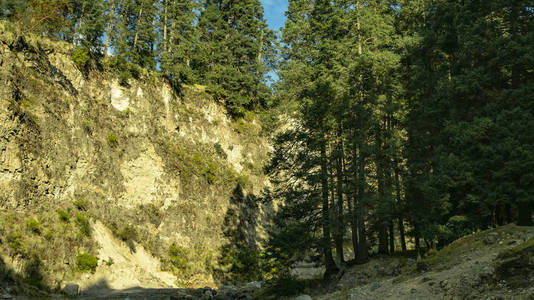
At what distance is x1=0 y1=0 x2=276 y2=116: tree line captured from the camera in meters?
30.9

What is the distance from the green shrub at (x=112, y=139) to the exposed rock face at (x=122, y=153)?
0.09 m

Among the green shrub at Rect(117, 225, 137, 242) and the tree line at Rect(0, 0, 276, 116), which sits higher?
the tree line at Rect(0, 0, 276, 116)

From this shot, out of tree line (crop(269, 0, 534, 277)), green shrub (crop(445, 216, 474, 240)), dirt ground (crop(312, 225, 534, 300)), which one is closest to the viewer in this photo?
dirt ground (crop(312, 225, 534, 300))

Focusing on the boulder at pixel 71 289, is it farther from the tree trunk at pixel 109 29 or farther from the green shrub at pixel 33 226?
the tree trunk at pixel 109 29

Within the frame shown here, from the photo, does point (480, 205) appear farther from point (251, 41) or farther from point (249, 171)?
point (251, 41)

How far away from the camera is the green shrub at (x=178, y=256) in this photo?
30.9 metres

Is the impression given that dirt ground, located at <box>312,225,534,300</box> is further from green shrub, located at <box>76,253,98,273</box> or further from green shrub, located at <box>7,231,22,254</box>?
green shrub, located at <box>7,231,22,254</box>

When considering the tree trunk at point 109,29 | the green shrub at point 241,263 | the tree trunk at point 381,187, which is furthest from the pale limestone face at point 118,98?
the tree trunk at point 381,187

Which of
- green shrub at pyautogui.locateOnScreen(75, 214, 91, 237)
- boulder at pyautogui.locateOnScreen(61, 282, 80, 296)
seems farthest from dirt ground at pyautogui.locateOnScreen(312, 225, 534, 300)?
green shrub at pyautogui.locateOnScreen(75, 214, 91, 237)

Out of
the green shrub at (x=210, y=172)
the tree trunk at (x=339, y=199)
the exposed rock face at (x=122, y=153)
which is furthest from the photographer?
the green shrub at (x=210, y=172)

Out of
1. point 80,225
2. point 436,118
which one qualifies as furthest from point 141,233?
point 436,118

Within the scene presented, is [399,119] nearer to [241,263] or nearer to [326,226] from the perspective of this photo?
[326,226]

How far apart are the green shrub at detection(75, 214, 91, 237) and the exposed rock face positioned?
980 mm

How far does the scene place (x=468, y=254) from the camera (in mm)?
11242
